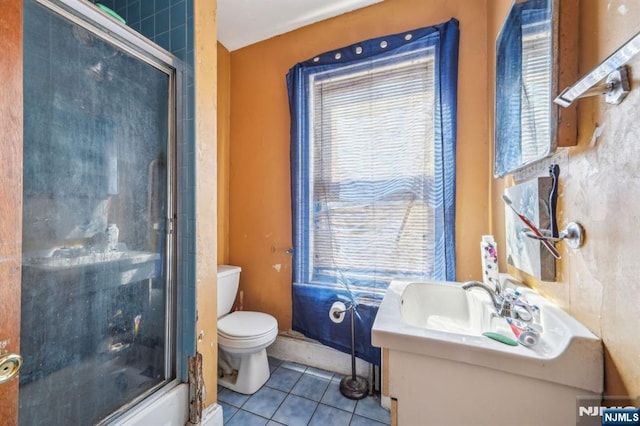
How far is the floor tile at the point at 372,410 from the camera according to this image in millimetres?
1379

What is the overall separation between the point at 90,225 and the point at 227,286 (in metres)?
1.04

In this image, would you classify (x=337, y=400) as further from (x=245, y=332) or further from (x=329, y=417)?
(x=245, y=332)

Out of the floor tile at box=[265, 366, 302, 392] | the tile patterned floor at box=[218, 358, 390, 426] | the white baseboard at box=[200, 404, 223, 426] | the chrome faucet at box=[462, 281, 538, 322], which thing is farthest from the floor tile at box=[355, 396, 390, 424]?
the chrome faucet at box=[462, 281, 538, 322]

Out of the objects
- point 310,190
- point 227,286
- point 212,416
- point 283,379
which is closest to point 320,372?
point 283,379

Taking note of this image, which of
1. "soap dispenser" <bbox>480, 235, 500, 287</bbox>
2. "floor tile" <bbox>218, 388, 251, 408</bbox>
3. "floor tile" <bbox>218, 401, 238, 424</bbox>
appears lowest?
"floor tile" <bbox>218, 388, 251, 408</bbox>

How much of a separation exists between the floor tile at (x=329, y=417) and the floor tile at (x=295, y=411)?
3 cm

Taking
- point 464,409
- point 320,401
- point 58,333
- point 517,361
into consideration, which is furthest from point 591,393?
point 58,333

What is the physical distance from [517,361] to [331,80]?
1.75 metres

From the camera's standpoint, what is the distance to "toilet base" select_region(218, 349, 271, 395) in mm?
1577

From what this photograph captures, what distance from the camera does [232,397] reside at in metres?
1.55

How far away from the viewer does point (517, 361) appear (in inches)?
24.0

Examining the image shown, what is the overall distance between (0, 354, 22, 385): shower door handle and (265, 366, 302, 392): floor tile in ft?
4.42

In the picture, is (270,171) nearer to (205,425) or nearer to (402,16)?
(402,16)

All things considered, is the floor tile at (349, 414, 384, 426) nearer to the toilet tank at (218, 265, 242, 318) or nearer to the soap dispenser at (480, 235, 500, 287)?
the soap dispenser at (480, 235, 500, 287)
